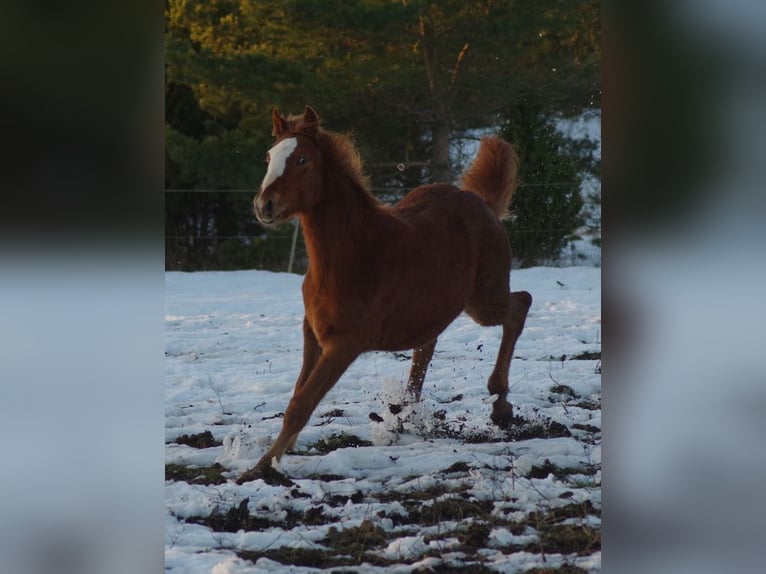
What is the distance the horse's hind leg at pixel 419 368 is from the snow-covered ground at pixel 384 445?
1.3 inches

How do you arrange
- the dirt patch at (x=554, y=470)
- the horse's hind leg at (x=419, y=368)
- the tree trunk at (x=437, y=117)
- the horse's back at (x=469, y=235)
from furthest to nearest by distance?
the horse's hind leg at (x=419, y=368)
the horse's back at (x=469, y=235)
the tree trunk at (x=437, y=117)
the dirt patch at (x=554, y=470)

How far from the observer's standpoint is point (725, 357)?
2.58 meters

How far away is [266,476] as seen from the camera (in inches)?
142

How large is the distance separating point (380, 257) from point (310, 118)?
2.04 feet

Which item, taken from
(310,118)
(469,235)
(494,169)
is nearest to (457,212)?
(469,235)

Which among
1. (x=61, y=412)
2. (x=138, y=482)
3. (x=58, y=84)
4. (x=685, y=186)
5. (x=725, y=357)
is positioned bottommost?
(x=138, y=482)

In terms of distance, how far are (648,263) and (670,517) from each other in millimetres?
786

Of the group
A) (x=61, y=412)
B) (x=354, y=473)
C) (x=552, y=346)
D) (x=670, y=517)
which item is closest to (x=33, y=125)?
(x=61, y=412)

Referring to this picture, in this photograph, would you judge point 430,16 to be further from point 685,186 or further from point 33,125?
point 33,125

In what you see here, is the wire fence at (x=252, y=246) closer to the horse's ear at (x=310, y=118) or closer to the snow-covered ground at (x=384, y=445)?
the snow-covered ground at (x=384, y=445)

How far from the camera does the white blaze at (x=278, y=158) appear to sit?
349 cm

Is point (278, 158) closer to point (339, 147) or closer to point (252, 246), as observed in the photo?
point (339, 147)

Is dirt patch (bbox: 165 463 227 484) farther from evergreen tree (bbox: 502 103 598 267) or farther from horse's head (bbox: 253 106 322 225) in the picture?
evergreen tree (bbox: 502 103 598 267)

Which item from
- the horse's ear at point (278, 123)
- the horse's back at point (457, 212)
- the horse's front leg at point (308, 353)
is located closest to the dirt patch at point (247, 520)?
the horse's front leg at point (308, 353)
